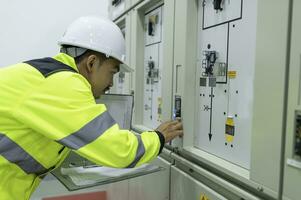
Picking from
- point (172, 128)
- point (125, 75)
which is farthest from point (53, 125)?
point (125, 75)

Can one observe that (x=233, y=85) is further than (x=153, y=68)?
No

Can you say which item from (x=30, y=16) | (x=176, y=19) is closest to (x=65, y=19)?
(x=30, y=16)

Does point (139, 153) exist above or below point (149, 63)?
below

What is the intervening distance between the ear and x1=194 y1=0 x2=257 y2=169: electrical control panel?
0.61 meters

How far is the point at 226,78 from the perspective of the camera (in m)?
1.58

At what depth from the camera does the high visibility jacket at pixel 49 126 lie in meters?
1.18

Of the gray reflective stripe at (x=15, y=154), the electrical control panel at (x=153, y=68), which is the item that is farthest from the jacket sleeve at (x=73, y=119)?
the electrical control panel at (x=153, y=68)

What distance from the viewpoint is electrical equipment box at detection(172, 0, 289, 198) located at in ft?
3.71

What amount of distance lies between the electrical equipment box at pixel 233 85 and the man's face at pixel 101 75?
47 cm

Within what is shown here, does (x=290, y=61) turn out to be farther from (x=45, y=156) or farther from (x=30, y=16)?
(x=30, y=16)

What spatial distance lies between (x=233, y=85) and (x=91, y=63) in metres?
0.69

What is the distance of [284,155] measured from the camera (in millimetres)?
1087

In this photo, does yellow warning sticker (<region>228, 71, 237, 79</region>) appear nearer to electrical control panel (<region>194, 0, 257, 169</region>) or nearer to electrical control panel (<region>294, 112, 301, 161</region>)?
electrical control panel (<region>194, 0, 257, 169</region>)

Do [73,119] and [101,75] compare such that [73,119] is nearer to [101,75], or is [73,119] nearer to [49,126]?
[49,126]
